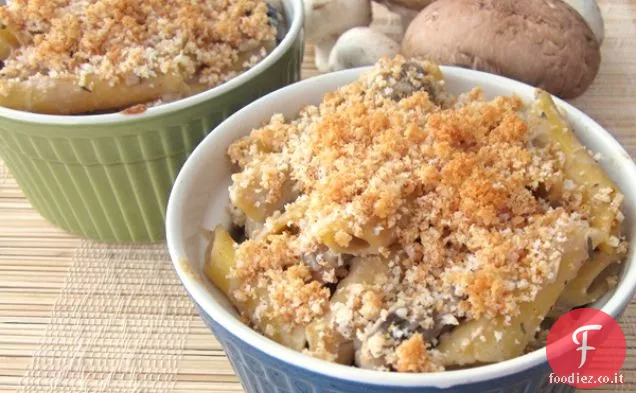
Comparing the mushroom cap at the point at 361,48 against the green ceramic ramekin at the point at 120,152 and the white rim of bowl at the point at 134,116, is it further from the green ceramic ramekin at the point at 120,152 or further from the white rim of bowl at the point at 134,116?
the white rim of bowl at the point at 134,116

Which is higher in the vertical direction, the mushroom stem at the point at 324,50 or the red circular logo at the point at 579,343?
the red circular logo at the point at 579,343

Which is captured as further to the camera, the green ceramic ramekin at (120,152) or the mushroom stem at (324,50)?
the mushroom stem at (324,50)

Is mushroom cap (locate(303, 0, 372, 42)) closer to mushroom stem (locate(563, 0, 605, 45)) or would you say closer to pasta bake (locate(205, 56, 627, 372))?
mushroom stem (locate(563, 0, 605, 45))

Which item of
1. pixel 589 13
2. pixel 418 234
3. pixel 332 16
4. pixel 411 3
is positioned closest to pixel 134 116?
pixel 418 234

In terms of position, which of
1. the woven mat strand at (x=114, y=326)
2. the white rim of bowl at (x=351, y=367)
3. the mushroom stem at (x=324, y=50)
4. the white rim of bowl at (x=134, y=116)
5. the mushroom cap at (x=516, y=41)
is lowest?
the woven mat strand at (x=114, y=326)

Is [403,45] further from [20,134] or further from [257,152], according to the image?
[20,134]

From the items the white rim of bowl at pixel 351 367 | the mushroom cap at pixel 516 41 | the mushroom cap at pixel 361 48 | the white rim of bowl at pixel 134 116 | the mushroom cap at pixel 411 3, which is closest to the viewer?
the white rim of bowl at pixel 351 367

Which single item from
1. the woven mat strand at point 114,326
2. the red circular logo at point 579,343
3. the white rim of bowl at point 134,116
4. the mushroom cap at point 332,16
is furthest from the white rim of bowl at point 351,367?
the mushroom cap at point 332,16
